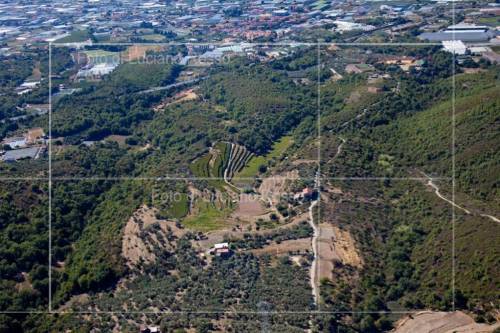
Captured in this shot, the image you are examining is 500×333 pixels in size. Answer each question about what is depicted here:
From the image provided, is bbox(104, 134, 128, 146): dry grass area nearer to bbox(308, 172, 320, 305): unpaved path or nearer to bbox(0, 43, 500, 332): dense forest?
bbox(0, 43, 500, 332): dense forest

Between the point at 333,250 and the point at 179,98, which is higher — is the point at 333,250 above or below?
below

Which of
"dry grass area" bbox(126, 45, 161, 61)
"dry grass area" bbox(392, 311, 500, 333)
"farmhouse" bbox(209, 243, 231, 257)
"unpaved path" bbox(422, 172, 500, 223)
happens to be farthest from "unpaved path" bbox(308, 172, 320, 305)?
"dry grass area" bbox(126, 45, 161, 61)

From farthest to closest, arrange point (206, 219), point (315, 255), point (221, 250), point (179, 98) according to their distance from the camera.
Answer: point (179, 98) < point (206, 219) < point (221, 250) < point (315, 255)

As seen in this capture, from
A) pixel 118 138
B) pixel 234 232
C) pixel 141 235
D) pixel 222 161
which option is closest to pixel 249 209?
pixel 234 232

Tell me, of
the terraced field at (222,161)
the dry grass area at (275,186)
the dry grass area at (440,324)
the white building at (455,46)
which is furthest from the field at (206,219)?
the white building at (455,46)

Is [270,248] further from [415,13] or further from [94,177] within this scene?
[415,13]

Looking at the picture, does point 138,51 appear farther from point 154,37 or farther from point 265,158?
point 265,158
